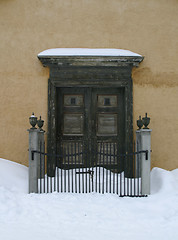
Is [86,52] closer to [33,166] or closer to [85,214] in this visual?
[33,166]

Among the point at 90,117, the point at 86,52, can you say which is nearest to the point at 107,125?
the point at 90,117

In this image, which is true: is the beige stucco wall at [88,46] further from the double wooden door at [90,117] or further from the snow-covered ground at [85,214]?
the snow-covered ground at [85,214]

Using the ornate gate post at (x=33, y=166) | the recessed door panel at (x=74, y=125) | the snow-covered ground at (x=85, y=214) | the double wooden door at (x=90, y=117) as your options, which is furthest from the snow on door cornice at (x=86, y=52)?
the snow-covered ground at (x=85, y=214)

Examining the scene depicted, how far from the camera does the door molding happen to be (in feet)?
18.9

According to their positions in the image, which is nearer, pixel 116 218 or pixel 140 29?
pixel 116 218

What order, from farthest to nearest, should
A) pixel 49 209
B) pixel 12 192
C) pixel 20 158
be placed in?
pixel 20 158, pixel 12 192, pixel 49 209

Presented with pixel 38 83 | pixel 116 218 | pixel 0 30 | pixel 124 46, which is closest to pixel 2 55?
pixel 0 30

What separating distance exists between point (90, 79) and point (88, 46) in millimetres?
890

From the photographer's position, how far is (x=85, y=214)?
11.6 ft

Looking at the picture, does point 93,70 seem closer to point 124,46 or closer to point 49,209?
point 124,46

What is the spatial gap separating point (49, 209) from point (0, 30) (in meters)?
4.69

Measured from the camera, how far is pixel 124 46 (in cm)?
599

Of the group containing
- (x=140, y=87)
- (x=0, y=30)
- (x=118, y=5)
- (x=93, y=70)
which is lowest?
(x=140, y=87)

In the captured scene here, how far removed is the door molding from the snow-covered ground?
142 cm
